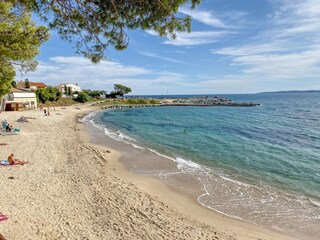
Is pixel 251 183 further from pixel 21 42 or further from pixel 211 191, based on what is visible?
pixel 21 42

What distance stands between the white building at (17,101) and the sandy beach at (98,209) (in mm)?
46580

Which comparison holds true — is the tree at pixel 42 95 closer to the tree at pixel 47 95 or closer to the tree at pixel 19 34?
the tree at pixel 47 95

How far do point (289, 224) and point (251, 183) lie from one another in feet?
15.9

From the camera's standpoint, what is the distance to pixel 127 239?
846 cm

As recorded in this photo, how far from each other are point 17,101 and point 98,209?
5598 cm

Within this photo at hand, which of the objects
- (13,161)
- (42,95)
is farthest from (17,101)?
(13,161)

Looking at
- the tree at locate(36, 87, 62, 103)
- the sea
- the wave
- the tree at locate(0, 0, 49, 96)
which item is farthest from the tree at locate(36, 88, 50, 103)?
the tree at locate(0, 0, 49, 96)

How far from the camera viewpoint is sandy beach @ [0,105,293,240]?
8.79 meters

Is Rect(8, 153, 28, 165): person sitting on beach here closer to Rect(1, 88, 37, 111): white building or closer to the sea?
the sea

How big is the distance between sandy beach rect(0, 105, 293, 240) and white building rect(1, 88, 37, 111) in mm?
46580

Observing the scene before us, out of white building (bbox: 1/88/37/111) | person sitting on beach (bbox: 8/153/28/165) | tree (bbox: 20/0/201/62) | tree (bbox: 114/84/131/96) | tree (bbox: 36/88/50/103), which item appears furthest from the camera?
tree (bbox: 114/84/131/96)

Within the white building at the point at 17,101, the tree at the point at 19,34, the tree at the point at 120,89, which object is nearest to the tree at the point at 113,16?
the tree at the point at 19,34

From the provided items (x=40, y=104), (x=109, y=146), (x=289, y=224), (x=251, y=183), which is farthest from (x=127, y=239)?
(x=40, y=104)

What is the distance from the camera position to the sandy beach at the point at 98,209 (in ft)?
28.8
